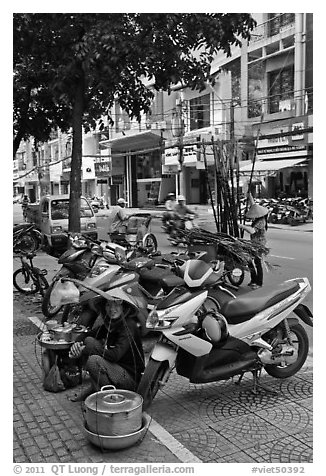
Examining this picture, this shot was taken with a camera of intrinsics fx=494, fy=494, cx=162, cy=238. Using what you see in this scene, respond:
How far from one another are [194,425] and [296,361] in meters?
1.05

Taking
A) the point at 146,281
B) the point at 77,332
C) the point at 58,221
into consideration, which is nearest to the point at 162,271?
the point at 146,281

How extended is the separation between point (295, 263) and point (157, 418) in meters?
6.46

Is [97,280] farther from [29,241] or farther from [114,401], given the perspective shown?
[29,241]

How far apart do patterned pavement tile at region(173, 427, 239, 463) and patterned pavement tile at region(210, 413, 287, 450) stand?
0.15ft

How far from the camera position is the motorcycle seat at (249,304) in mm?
3363

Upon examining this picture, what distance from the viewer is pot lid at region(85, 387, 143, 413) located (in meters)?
2.76

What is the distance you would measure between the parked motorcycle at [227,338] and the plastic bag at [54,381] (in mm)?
824

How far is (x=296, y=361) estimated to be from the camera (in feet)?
12.1

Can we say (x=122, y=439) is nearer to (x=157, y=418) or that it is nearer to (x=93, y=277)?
(x=157, y=418)

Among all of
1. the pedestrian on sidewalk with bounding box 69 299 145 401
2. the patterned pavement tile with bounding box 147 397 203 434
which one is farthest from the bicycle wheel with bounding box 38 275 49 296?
the patterned pavement tile with bounding box 147 397 203 434

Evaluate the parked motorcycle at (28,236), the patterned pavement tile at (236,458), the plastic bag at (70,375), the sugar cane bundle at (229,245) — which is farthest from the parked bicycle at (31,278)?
the patterned pavement tile at (236,458)

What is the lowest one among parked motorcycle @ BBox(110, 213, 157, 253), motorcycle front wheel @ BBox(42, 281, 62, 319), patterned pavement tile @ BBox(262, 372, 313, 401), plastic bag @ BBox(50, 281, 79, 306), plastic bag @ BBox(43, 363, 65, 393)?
patterned pavement tile @ BBox(262, 372, 313, 401)

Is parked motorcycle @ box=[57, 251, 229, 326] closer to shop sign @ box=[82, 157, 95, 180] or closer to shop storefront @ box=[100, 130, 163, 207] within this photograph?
shop storefront @ box=[100, 130, 163, 207]

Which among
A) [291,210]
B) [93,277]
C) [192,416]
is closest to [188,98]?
[93,277]
